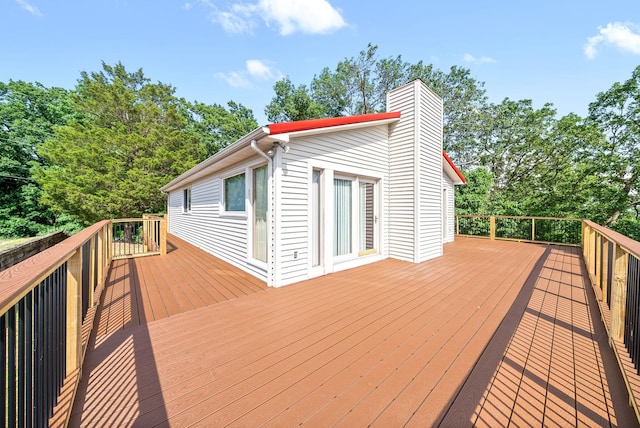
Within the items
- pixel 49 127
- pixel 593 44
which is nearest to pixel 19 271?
pixel 593 44

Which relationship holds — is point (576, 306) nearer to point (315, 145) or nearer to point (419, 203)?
point (419, 203)

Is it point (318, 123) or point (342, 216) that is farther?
point (342, 216)

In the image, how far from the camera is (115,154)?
1300cm


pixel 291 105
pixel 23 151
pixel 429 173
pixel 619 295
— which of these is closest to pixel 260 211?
pixel 429 173

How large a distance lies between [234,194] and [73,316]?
3.95m

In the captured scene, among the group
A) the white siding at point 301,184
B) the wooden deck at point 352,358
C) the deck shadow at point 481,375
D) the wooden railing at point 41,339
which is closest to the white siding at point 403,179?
the white siding at point 301,184

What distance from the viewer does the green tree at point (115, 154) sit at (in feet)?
38.9

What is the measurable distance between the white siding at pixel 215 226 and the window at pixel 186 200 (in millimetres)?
234

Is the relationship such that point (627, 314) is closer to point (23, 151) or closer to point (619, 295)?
point (619, 295)

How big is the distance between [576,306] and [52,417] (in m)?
5.12

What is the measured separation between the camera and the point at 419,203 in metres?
5.56

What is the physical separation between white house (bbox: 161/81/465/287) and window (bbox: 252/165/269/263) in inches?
0.7

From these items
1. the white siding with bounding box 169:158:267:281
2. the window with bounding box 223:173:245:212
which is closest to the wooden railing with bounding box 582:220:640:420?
the white siding with bounding box 169:158:267:281

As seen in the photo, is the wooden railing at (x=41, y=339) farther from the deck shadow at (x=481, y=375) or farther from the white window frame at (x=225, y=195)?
the white window frame at (x=225, y=195)
